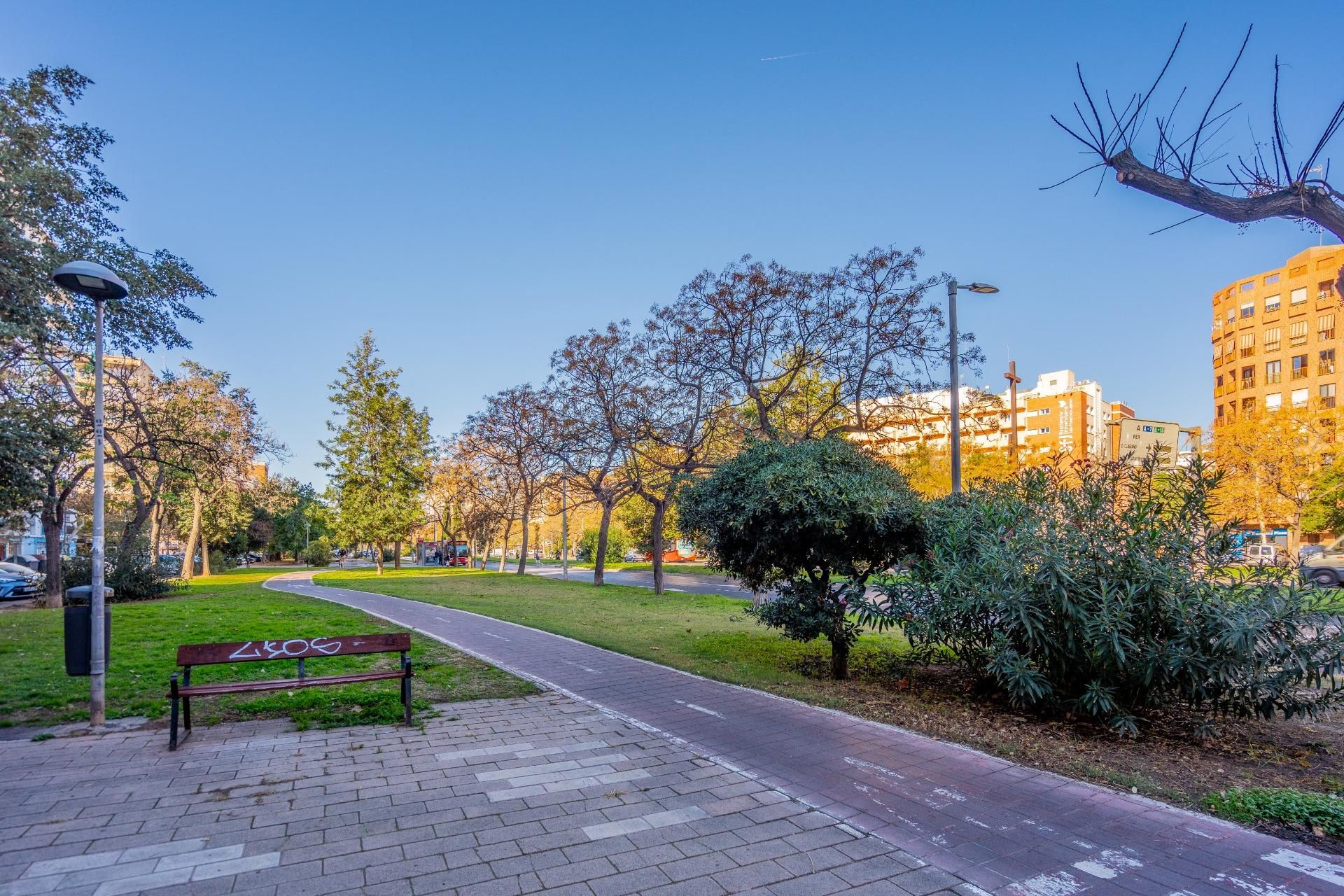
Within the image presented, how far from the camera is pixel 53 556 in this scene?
17.6 m

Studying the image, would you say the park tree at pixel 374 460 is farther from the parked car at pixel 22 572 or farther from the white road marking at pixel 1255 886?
the white road marking at pixel 1255 886

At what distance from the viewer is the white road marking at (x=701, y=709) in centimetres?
665

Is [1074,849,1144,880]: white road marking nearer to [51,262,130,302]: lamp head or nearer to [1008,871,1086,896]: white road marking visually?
[1008,871,1086,896]: white road marking

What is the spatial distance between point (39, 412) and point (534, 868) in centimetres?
1351

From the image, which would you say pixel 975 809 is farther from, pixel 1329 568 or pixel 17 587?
pixel 17 587

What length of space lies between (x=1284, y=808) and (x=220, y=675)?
9697 mm

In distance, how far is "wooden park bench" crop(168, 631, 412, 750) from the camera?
5695mm

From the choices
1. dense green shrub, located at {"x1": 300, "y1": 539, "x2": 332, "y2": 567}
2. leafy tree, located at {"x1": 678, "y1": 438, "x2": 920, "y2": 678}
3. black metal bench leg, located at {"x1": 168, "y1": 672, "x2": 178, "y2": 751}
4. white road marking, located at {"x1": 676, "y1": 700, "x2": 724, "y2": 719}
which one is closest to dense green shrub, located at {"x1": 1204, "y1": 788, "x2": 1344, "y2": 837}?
leafy tree, located at {"x1": 678, "y1": 438, "x2": 920, "y2": 678}

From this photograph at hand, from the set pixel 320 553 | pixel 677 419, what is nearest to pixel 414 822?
pixel 677 419

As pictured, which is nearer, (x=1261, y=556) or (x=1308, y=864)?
(x=1308, y=864)

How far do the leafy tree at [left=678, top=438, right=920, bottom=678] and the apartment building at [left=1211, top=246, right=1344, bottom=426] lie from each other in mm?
51919

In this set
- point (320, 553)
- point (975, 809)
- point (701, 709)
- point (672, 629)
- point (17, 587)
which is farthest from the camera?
point (320, 553)

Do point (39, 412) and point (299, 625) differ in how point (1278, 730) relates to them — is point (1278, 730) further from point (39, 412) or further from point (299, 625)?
point (39, 412)

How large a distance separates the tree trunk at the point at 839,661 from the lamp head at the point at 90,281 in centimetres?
812
